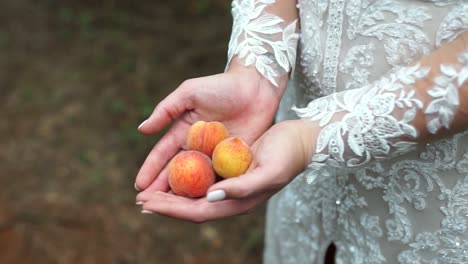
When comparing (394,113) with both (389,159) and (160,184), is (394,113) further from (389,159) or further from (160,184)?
(160,184)

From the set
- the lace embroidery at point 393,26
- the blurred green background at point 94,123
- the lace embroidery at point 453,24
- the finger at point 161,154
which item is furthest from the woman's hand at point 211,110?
the blurred green background at point 94,123

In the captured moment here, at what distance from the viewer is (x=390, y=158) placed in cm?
115

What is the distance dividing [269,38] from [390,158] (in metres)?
0.33

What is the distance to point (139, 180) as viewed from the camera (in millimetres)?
1209

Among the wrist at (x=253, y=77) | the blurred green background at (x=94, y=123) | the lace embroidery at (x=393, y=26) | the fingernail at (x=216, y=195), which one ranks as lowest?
the blurred green background at (x=94, y=123)

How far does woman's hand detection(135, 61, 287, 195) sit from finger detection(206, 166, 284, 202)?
0.74 ft

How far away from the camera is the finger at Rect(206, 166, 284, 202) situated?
1.01 metres

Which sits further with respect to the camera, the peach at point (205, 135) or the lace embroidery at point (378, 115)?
the peach at point (205, 135)

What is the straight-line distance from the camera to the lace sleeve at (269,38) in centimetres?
125

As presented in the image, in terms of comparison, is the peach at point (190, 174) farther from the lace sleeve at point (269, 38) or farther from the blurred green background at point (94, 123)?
the blurred green background at point (94, 123)

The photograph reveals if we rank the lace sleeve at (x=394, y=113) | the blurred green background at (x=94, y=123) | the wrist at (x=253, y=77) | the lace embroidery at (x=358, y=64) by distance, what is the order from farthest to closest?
the blurred green background at (x=94, y=123)
the wrist at (x=253, y=77)
the lace embroidery at (x=358, y=64)
the lace sleeve at (x=394, y=113)

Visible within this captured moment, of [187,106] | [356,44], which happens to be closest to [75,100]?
[187,106]

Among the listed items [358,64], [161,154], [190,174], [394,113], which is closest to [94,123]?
[161,154]

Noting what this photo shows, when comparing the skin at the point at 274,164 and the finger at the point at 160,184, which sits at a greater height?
the skin at the point at 274,164
